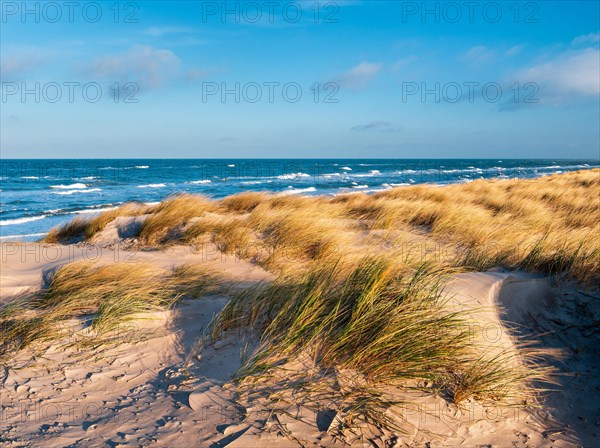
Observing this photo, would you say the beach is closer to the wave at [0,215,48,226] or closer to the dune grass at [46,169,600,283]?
the dune grass at [46,169,600,283]

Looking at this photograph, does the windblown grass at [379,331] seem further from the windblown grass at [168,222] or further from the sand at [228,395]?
the windblown grass at [168,222]

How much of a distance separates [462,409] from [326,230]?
4.32 metres

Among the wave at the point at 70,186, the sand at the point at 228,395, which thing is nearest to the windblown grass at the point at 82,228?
the sand at the point at 228,395

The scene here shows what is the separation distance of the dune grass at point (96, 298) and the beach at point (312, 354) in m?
0.02

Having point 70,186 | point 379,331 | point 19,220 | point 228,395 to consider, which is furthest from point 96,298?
point 70,186

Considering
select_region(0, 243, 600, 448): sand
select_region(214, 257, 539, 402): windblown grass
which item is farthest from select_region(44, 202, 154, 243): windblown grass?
select_region(214, 257, 539, 402): windblown grass

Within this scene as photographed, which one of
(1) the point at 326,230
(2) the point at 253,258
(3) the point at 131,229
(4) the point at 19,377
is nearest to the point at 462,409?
(4) the point at 19,377

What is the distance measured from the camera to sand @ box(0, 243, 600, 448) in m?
2.55

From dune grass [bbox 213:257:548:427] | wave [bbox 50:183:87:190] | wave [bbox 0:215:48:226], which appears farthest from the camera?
wave [bbox 50:183:87:190]

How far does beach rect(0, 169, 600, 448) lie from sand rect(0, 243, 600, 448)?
11 mm

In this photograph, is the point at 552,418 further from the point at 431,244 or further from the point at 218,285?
the point at 431,244

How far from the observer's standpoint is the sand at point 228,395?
8.36 ft

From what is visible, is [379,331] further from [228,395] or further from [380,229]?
[380,229]

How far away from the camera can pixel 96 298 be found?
418 cm
